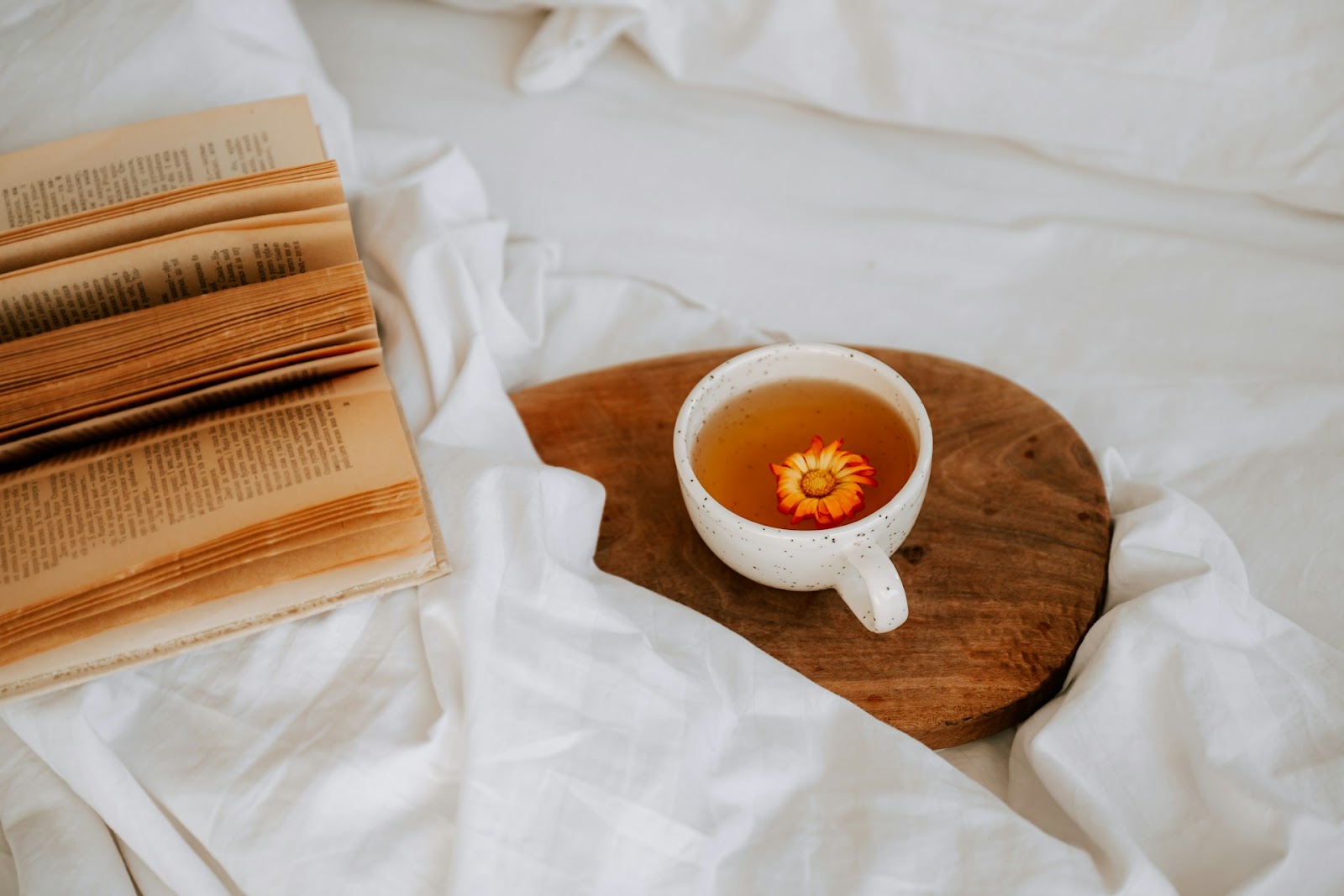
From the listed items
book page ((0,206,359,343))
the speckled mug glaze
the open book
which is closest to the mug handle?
the speckled mug glaze

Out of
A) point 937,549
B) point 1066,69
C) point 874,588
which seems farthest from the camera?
point 1066,69

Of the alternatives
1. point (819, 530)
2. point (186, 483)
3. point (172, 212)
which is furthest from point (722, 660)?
point (172, 212)

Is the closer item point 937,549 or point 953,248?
point 937,549

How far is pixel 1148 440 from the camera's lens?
74cm

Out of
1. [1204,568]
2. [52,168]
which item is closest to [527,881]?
[1204,568]

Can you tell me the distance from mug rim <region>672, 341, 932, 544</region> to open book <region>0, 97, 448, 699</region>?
0.14 meters

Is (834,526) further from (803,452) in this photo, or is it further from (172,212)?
(172,212)

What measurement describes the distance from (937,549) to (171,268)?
0.47 meters

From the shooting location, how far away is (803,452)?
61 cm

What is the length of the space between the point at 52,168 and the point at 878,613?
1.80 ft

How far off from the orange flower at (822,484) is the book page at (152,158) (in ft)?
1.13

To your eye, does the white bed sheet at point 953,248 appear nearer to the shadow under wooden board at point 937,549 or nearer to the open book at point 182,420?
the shadow under wooden board at point 937,549

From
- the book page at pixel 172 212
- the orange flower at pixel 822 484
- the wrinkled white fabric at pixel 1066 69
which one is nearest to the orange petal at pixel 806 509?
the orange flower at pixel 822 484

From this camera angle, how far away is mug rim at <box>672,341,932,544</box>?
54 cm
